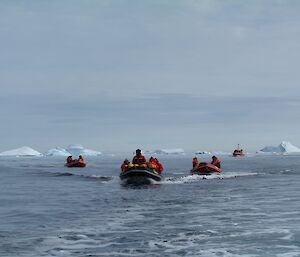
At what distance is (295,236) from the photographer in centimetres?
1873

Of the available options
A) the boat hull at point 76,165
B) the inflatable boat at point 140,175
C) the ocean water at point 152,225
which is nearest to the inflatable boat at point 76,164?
the boat hull at point 76,165

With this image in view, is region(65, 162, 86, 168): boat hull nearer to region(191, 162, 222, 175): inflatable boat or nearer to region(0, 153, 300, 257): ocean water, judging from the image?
region(191, 162, 222, 175): inflatable boat

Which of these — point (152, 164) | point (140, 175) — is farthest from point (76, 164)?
point (140, 175)

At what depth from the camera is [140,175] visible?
148 feet

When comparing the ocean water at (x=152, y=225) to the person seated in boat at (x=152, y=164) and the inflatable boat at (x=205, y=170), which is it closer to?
the person seated in boat at (x=152, y=164)

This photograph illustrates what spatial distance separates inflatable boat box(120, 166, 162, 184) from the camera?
45.0 meters

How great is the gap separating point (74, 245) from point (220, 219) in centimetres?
823

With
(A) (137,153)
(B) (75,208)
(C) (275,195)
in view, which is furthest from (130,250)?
(A) (137,153)

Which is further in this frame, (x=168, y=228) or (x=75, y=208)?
(x=75, y=208)

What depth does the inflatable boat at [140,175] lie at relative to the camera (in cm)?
4497

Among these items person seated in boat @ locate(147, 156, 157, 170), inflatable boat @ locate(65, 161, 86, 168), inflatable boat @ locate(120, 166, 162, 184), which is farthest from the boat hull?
inflatable boat @ locate(120, 166, 162, 184)

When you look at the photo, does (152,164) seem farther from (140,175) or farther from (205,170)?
(205,170)

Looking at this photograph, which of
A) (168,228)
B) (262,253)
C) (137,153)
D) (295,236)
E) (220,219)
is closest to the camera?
(262,253)

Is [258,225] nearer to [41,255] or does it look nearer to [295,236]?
[295,236]
